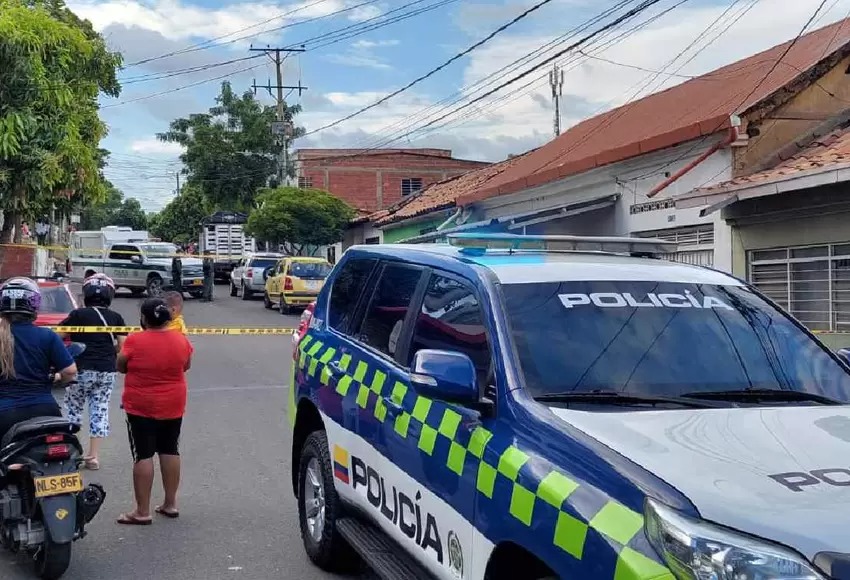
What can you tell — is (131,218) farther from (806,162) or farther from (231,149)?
(806,162)

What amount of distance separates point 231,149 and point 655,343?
5498cm

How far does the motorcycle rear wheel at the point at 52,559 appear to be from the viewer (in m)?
5.16

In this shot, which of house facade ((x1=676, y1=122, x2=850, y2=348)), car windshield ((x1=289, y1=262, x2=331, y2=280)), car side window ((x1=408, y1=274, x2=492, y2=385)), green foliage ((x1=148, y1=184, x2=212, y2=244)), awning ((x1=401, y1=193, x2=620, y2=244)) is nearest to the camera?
car side window ((x1=408, y1=274, x2=492, y2=385))

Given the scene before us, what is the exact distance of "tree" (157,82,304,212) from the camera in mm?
56031

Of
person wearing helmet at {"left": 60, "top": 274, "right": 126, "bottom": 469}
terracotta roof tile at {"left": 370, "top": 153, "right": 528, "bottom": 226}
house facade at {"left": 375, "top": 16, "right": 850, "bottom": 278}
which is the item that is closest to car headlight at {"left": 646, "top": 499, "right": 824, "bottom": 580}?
person wearing helmet at {"left": 60, "top": 274, "right": 126, "bottom": 469}

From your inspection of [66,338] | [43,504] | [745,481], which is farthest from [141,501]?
[745,481]

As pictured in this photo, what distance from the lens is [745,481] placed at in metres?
2.66

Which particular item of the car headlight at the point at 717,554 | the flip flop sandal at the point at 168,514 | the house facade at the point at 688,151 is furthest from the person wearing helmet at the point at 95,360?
the car headlight at the point at 717,554

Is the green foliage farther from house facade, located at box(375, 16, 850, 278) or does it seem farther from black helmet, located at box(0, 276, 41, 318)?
black helmet, located at box(0, 276, 41, 318)

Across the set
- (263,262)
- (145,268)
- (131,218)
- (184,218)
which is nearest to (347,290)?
(145,268)

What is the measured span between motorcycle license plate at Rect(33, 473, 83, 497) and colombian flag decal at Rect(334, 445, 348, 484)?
1.48 metres

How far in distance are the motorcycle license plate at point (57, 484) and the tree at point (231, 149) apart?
168 feet

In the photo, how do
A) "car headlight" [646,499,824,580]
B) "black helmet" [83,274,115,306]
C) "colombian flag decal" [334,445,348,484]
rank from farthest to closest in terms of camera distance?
"black helmet" [83,274,115,306] < "colombian flag decal" [334,445,348,484] < "car headlight" [646,499,824,580]

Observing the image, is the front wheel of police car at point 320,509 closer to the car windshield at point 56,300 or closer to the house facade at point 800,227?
the house facade at point 800,227
